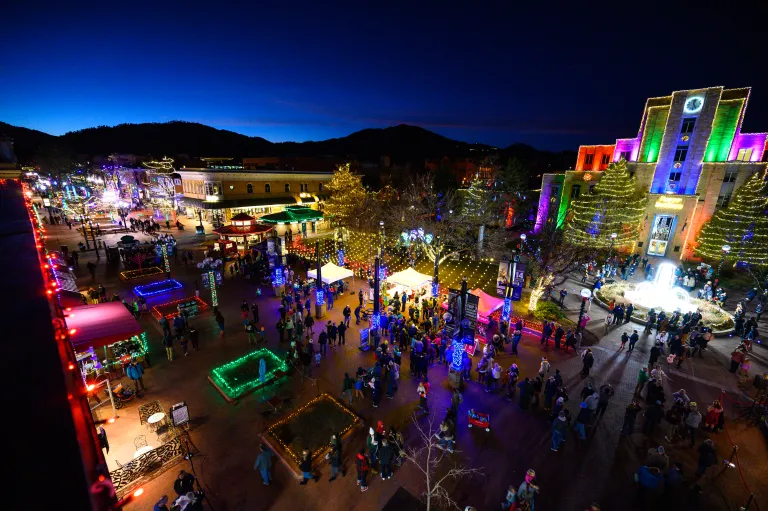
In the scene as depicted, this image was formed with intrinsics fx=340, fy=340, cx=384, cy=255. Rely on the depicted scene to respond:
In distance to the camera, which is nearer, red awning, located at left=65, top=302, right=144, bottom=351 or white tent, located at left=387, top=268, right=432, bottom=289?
red awning, located at left=65, top=302, right=144, bottom=351

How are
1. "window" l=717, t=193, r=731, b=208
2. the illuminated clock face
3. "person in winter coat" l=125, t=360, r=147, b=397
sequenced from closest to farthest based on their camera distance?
1. "person in winter coat" l=125, t=360, r=147, b=397
2. "window" l=717, t=193, r=731, b=208
3. the illuminated clock face

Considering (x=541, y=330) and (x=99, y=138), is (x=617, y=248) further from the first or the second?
(x=99, y=138)

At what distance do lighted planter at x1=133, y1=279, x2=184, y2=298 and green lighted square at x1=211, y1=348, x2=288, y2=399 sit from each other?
395 inches

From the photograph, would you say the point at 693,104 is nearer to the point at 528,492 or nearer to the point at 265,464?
the point at 528,492

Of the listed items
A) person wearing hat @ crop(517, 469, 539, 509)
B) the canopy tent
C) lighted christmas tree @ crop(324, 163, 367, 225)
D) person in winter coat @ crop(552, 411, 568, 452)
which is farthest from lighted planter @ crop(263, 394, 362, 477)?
lighted christmas tree @ crop(324, 163, 367, 225)

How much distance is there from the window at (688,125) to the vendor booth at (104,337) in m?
40.2

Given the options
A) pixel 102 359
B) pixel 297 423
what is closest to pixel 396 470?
pixel 297 423

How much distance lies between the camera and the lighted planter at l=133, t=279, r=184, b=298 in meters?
20.4

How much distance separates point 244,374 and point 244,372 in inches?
5.5

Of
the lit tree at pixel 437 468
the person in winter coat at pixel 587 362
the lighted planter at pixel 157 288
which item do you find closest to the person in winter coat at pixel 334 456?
the lit tree at pixel 437 468

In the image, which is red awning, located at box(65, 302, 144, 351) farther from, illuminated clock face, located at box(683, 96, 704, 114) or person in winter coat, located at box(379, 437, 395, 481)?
illuminated clock face, located at box(683, 96, 704, 114)

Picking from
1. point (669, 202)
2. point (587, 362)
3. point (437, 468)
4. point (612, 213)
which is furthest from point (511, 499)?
point (669, 202)

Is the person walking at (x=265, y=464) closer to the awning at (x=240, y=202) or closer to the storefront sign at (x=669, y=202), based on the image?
the awning at (x=240, y=202)

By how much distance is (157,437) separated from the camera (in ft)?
33.4
